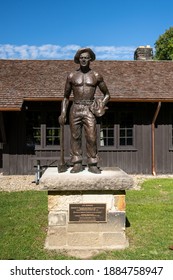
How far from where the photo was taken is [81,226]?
4.97m

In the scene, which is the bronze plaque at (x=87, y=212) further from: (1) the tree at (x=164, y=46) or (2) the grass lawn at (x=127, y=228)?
(1) the tree at (x=164, y=46)

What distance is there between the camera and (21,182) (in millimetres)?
11016

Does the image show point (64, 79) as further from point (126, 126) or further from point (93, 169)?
point (93, 169)

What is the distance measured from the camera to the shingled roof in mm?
12094

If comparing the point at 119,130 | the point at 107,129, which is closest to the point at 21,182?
the point at 107,129

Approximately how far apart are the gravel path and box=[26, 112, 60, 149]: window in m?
1.34

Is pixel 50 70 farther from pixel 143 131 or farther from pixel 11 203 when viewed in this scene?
pixel 11 203

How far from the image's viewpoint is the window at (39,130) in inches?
501

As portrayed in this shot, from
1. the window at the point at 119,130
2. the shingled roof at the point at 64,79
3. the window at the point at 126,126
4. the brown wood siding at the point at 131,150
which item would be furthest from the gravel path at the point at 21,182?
the shingled roof at the point at 64,79

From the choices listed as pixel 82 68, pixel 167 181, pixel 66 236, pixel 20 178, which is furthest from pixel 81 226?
pixel 20 178

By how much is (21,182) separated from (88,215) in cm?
646

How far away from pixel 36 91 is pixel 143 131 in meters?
4.32

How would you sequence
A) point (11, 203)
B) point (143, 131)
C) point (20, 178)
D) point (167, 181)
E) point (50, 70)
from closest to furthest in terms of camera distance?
1. point (11, 203)
2. point (167, 181)
3. point (20, 178)
4. point (143, 131)
5. point (50, 70)

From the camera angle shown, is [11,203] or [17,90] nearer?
[11,203]
